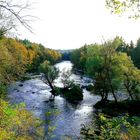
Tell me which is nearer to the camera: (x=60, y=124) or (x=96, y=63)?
(x=60, y=124)

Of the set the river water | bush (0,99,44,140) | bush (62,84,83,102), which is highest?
bush (0,99,44,140)

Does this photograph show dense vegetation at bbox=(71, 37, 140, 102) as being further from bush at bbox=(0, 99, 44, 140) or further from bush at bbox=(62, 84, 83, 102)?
bush at bbox=(0, 99, 44, 140)

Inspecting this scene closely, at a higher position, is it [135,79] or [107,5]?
[107,5]

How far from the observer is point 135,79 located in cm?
5081

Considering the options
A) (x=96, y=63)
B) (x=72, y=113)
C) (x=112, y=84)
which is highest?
(x=96, y=63)

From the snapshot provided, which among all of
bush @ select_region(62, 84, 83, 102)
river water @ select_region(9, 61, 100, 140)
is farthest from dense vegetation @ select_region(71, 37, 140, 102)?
bush @ select_region(62, 84, 83, 102)

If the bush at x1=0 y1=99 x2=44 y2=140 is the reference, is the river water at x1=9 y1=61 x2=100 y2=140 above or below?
below

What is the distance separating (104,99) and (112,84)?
118 inches

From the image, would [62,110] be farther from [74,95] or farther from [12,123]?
[12,123]

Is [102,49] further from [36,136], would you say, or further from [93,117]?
[36,136]

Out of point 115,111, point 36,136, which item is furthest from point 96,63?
point 36,136

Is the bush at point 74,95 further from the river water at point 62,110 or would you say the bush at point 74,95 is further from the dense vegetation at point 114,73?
the dense vegetation at point 114,73

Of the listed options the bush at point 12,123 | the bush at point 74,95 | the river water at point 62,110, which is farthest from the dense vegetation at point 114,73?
the bush at point 12,123

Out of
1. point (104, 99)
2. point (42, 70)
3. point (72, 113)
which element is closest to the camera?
point (72, 113)
